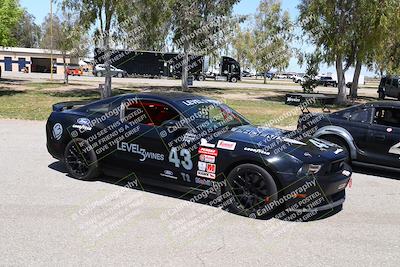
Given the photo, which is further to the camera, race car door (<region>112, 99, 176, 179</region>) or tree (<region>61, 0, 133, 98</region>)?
tree (<region>61, 0, 133, 98</region>)

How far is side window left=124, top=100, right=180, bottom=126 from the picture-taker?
242 inches

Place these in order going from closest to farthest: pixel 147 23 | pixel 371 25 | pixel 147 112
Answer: pixel 147 112 < pixel 371 25 < pixel 147 23

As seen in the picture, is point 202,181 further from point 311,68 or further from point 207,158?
point 311,68

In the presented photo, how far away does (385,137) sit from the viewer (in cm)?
759

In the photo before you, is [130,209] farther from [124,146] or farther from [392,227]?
[392,227]

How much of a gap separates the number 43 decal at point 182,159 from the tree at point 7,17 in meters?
17.6

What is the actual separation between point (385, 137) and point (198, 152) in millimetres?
4006

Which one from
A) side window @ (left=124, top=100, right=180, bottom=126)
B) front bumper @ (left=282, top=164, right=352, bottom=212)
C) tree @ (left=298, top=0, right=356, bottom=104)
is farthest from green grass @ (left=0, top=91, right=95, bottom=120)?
tree @ (left=298, top=0, right=356, bottom=104)

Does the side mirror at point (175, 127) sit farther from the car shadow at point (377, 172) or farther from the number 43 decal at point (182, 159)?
the car shadow at point (377, 172)

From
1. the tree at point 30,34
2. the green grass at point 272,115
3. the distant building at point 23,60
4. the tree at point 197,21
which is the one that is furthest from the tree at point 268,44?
the tree at point 30,34

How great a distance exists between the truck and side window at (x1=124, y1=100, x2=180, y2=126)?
43855 millimetres

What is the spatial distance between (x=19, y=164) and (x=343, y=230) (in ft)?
18.7

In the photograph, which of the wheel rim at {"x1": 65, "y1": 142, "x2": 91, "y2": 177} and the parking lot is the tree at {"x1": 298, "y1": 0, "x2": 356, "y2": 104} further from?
the wheel rim at {"x1": 65, "y1": 142, "x2": 91, "y2": 177}

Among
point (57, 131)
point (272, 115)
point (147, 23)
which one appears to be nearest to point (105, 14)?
point (147, 23)
